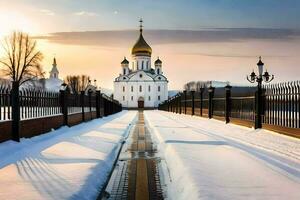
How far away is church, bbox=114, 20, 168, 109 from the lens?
119562 millimetres

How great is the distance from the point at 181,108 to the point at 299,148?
3456 cm

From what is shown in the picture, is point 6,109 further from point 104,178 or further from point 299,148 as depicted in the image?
point 299,148

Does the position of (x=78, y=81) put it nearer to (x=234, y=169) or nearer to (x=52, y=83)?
(x=52, y=83)

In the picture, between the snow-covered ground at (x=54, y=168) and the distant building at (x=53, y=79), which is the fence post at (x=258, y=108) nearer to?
the snow-covered ground at (x=54, y=168)

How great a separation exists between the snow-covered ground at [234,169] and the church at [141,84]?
106 metres

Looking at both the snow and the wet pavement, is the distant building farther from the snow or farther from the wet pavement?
the wet pavement

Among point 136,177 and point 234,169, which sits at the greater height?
point 234,169

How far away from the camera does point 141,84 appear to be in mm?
120750

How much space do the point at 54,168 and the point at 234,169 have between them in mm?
3514

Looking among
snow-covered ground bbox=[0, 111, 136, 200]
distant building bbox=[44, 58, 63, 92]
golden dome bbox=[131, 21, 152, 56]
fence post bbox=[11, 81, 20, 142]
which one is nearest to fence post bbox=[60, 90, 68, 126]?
fence post bbox=[11, 81, 20, 142]

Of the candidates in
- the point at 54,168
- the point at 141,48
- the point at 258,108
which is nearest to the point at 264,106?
the point at 258,108

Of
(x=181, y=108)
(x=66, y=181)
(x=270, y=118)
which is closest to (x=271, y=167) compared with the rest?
(x=66, y=181)

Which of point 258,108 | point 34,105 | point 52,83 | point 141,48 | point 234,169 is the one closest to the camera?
point 234,169

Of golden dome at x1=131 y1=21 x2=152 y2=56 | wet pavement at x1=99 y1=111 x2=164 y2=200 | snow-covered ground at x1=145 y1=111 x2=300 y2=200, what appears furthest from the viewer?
golden dome at x1=131 y1=21 x2=152 y2=56
